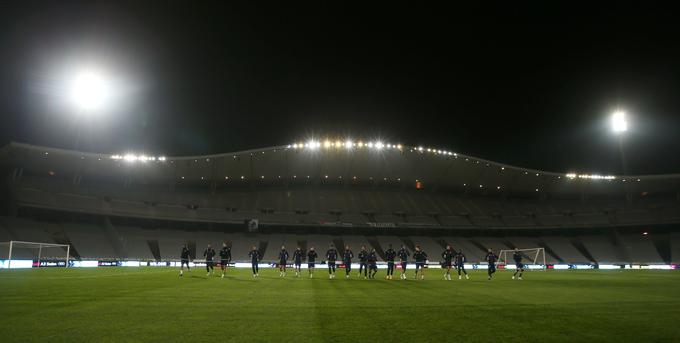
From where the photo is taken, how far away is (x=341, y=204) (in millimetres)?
62656

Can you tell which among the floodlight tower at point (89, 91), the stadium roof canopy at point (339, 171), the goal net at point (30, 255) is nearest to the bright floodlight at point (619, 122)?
the stadium roof canopy at point (339, 171)

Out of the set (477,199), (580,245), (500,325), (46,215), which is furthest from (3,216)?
(580,245)

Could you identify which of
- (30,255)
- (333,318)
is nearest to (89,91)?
(30,255)

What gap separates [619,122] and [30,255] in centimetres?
5871

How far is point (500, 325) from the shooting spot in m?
7.68

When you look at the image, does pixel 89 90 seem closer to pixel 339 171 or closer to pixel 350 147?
pixel 350 147

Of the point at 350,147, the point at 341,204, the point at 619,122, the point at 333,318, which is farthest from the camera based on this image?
the point at 341,204

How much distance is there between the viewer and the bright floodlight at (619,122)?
3950 centimetres

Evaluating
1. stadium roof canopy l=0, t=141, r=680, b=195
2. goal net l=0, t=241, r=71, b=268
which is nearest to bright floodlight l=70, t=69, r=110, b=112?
stadium roof canopy l=0, t=141, r=680, b=195

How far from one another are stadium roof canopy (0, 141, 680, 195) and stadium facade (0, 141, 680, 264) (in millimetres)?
211

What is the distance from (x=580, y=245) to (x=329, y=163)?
125ft

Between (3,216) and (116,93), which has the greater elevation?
(116,93)

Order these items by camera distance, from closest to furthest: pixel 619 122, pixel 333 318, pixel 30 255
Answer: pixel 333 318
pixel 30 255
pixel 619 122

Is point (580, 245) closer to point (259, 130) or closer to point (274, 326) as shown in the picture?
point (259, 130)
